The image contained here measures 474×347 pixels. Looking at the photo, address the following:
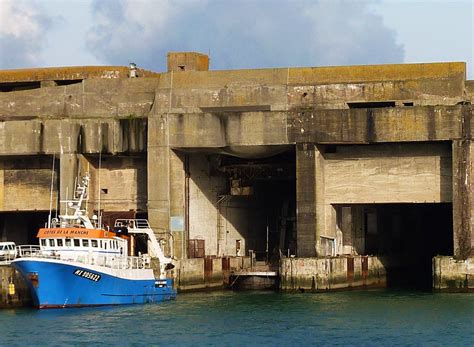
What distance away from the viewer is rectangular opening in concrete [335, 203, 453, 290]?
82.9 meters

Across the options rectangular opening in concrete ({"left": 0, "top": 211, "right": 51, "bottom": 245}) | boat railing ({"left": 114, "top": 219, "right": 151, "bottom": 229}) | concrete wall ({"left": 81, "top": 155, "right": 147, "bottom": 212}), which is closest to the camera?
boat railing ({"left": 114, "top": 219, "right": 151, "bottom": 229})

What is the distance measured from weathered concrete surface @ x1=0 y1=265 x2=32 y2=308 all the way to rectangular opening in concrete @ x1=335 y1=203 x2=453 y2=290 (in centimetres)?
2281

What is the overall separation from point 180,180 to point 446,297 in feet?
63.1

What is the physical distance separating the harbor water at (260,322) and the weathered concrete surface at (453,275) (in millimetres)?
1215

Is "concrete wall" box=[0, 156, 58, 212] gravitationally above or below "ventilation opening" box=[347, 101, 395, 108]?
below

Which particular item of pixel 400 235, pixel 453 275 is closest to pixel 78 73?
pixel 400 235

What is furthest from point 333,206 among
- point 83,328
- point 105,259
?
point 83,328

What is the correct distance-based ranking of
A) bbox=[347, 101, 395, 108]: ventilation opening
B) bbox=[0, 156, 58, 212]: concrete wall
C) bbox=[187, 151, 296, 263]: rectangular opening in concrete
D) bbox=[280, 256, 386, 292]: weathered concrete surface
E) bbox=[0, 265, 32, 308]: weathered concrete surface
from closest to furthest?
bbox=[0, 265, 32, 308]: weathered concrete surface → bbox=[280, 256, 386, 292]: weathered concrete surface → bbox=[347, 101, 395, 108]: ventilation opening → bbox=[187, 151, 296, 263]: rectangular opening in concrete → bbox=[0, 156, 58, 212]: concrete wall

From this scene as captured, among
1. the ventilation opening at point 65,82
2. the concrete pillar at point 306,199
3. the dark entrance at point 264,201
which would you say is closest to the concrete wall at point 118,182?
the dark entrance at point 264,201

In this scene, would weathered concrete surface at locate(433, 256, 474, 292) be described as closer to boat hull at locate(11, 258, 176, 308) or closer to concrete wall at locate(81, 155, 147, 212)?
boat hull at locate(11, 258, 176, 308)

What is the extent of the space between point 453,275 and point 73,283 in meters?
23.1

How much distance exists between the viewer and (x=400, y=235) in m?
91.1

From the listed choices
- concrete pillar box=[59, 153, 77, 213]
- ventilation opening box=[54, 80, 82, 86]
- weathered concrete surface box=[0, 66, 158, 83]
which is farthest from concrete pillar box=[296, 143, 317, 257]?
ventilation opening box=[54, 80, 82, 86]

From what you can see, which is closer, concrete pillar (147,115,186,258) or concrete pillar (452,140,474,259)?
concrete pillar (452,140,474,259)
